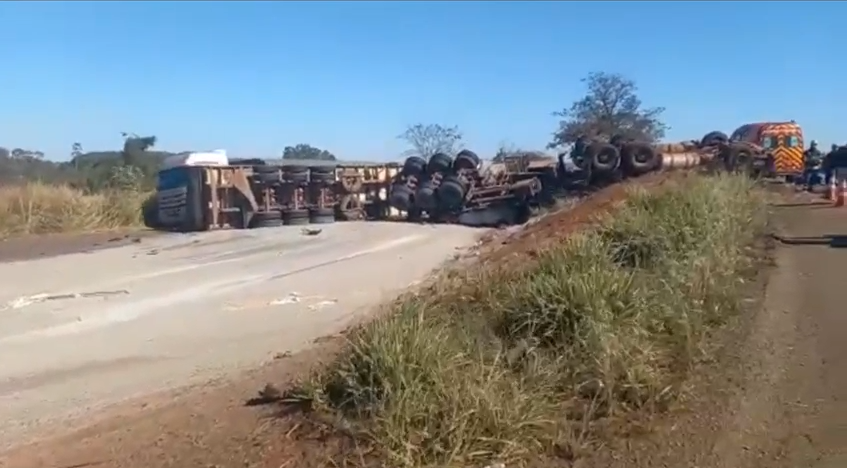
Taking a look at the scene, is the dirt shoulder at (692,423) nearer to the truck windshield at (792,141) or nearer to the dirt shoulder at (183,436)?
the dirt shoulder at (183,436)

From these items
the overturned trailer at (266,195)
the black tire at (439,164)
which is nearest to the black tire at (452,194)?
the black tire at (439,164)

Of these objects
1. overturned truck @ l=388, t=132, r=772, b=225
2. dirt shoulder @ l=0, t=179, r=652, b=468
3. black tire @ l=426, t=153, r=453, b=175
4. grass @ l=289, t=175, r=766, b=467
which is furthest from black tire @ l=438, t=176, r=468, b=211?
dirt shoulder @ l=0, t=179, r=652, b=468

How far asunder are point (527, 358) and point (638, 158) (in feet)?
69.6

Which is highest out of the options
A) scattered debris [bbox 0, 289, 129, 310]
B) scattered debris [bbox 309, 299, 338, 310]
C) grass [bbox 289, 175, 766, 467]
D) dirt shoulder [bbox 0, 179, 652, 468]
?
grass [bbox 289, 175, 766, 467]

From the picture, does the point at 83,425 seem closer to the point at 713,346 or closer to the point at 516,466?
the point at 516,466

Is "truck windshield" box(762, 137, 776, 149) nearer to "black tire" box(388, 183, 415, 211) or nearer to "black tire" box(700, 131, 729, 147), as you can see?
"black tire" box(700, 131, 729, 147)

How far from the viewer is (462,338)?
7422 mm

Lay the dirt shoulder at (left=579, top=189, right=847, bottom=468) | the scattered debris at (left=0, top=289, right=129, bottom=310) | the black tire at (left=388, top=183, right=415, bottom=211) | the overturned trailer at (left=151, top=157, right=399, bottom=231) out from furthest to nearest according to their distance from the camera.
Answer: the black tire at (left=388, top=183, right=415, bottom=211) < the overturned trailer at (left=151, top=157, right=399, bottom=231) < the scattered debris at (left=0, top=289, right=129, bottom=310) < the dirt shoulder at (left=579, top=189, right=847, bottom=468)

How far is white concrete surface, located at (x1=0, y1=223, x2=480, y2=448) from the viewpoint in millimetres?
10203

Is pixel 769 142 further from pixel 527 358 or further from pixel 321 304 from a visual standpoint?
pixel 527 358

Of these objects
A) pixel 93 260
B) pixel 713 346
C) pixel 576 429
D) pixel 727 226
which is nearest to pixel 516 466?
pixel 576 429

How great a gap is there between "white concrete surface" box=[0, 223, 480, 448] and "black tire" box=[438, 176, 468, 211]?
306cm

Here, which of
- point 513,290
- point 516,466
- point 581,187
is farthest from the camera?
point 581,187

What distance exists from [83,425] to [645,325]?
482cm
